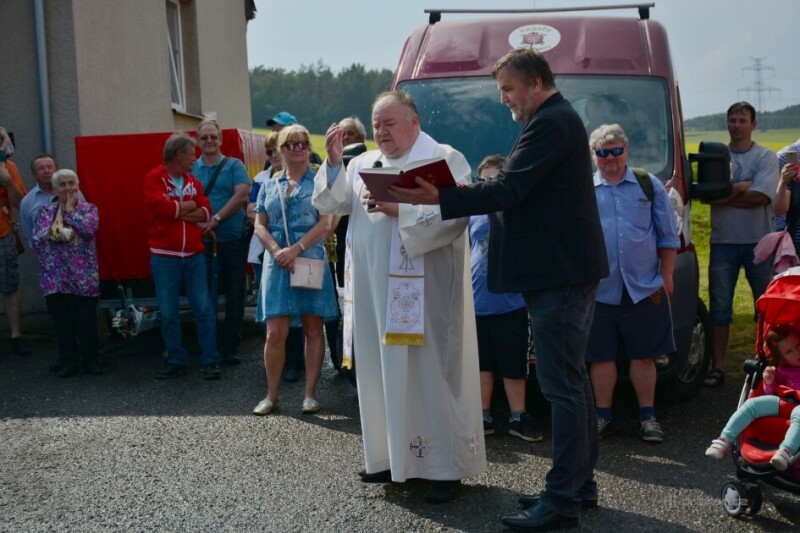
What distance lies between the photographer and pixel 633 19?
7797 millimetres

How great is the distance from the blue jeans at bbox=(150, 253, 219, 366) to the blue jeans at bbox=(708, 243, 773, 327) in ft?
13.7

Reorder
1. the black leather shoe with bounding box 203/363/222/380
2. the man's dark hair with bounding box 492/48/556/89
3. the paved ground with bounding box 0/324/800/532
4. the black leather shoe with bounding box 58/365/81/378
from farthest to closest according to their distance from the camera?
the black leather shoe with bounding box 58/365/81/378
the black leather shoe with bounding box 203/363/222/380
the paved ground with bounding box 0/324/800/532
the man's dark hair with bounding box 492/48/556/89

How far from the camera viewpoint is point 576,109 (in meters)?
7.28

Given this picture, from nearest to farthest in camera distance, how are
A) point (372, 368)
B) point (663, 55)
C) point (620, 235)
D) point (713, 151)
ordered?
point (372, 368), point (620, 235), point (713, 151), point (663, 55)

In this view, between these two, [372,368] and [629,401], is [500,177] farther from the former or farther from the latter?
[629,401]

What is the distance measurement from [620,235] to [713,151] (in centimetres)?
126

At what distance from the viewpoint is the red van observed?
23.0ft

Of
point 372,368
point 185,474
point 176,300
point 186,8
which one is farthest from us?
point 186,8

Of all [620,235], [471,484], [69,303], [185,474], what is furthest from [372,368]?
[69,303]

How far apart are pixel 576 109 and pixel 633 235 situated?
147 centimetres

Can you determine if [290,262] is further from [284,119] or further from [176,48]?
[176,48]

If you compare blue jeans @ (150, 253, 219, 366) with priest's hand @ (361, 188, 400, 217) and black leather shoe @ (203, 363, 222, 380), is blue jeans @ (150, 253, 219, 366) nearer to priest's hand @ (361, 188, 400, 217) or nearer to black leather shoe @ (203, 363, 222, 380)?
black leather shoe @ (203, 363, 222, 380)

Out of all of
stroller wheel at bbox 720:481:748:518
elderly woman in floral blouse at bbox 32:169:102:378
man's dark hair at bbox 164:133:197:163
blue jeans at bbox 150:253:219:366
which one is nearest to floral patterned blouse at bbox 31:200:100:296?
elderly woman in floral blouse at bbox 32:169:102:378

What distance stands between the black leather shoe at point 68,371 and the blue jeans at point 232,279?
131 cm
